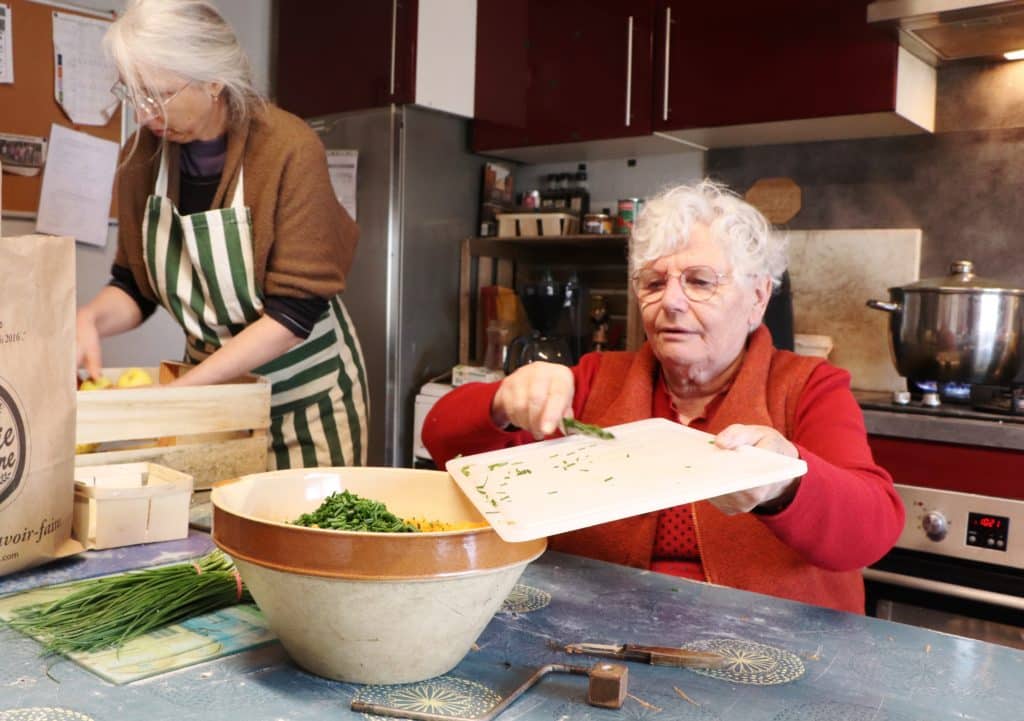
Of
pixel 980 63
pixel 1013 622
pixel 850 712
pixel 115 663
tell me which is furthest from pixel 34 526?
pixel 980 63

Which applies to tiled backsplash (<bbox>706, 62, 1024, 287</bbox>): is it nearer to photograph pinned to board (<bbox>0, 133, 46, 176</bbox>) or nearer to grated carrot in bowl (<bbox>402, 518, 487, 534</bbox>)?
grated carrot in bowl (<bbox>402, 518, 487, 534</bbox>)

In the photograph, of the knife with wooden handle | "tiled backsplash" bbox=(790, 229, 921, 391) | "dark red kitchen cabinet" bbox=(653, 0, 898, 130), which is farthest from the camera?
"tiled backsplash" bbox=(790, 229, 921, 391)

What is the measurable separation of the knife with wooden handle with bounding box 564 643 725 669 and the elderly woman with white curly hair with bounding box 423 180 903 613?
28cm

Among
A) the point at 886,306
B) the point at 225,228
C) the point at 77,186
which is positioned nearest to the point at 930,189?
the point at 886,306

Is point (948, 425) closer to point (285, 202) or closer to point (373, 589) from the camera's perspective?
point (285, 202)

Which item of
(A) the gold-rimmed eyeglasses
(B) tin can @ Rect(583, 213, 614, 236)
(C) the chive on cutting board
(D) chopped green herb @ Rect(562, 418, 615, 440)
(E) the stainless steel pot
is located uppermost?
(A) the gold-rimmed eyeglasses

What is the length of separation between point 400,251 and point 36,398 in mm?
2053

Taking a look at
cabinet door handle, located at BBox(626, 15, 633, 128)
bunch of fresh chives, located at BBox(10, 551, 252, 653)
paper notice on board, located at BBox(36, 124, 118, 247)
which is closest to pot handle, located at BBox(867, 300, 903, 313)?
cabinet door handle, located at BBox(626, 15, 633, 128)

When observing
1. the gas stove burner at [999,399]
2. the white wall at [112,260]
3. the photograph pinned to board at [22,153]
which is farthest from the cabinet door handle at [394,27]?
the gas stove burner at [999,399]

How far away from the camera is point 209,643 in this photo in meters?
0.87

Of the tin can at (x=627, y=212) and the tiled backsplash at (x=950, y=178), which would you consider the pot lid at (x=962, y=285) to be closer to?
the tiled backsplash at (x=950, y=178)

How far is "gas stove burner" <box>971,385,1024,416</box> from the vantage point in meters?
2.10

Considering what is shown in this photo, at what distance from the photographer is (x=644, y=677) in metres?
0.82

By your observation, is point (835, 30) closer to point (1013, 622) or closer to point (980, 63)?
point (980, 63)
